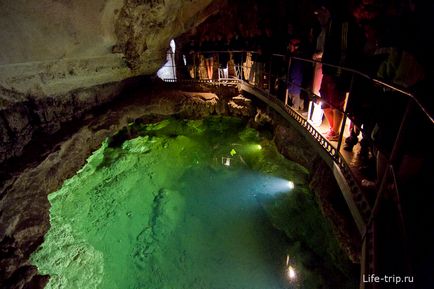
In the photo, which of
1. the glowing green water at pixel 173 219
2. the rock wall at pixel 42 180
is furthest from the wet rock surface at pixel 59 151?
the glowing green water at pixel 173 219

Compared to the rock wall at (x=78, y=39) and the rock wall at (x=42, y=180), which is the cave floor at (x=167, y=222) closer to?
the rock wall at (x=42, y=180)

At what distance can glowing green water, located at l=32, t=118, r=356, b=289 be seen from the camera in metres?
4.00

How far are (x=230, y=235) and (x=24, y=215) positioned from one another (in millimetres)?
3424

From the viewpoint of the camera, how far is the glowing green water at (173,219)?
4004 millimetres

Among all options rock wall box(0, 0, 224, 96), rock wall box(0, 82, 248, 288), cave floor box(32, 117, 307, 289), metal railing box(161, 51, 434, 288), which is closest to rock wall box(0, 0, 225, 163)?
rock wall box(0, 0, 224, 96)

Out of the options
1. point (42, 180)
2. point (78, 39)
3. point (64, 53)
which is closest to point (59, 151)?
point (42, 180)

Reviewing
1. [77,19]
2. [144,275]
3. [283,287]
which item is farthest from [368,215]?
[77,19]

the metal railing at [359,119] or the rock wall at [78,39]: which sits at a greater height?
the rock wall at [78,39]

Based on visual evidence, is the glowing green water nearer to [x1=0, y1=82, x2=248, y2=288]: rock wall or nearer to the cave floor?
the cave floor

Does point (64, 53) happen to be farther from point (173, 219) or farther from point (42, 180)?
point (173, 219)

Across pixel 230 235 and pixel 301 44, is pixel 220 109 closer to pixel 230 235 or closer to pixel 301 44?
pixel 301 44

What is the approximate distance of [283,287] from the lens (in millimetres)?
3795

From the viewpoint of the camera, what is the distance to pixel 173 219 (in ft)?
16.3

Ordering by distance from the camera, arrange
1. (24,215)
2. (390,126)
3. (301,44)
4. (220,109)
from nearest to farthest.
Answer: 1. (390,126)
2. (24,215)
3. (301,44)
4. (220,109)
